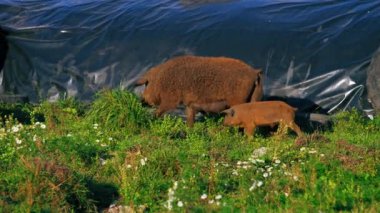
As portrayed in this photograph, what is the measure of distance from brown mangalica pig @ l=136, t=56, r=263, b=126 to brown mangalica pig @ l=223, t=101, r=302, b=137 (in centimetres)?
72

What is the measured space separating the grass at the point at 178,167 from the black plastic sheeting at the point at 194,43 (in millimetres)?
1257

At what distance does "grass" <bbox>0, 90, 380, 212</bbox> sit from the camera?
6977 mm

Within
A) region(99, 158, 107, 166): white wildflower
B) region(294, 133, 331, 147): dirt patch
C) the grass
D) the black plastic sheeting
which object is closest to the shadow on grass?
the grass

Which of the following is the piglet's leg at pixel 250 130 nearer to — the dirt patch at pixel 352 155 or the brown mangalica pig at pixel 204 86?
the brown mangalica pig at pixel 204 86

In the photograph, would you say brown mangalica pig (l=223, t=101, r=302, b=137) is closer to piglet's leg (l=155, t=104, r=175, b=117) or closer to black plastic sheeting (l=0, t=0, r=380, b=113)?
piglet's leg (l=155, t=104, r=175, b=117)

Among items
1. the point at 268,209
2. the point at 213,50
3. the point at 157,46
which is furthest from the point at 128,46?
the point at 268,209

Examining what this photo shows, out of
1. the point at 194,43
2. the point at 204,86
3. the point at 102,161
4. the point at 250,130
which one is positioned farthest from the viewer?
the point at 194,43

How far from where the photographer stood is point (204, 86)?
36.3 ft

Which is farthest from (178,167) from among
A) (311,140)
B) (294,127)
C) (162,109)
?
(162,109)

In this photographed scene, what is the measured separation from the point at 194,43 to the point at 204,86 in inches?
74.1

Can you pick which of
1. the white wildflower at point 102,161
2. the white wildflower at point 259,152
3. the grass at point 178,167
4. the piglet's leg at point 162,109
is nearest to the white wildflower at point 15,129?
the grass at point 178,167

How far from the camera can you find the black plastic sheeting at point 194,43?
12.0 meters

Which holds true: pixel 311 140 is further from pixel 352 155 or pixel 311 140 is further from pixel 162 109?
pixel 162 109

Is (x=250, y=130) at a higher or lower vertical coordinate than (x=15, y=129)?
lower
